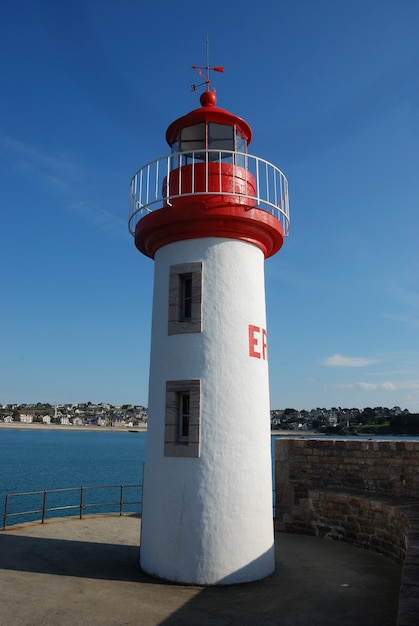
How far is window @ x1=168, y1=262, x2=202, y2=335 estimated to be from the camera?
8508 millimetres

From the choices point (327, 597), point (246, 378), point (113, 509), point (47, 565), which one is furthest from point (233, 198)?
point (113, 509)

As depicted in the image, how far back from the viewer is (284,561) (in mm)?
9219

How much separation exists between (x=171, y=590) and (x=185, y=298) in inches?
174

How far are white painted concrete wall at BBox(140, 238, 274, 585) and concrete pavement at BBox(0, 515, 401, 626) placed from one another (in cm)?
38

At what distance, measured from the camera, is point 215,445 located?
8078 millimetres

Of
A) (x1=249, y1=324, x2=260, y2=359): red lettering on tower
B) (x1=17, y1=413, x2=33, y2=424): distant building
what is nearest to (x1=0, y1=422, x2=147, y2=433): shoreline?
(x1=17, y1=413, x2=33, y2=424): distant building

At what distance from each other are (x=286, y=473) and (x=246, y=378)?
188 inches

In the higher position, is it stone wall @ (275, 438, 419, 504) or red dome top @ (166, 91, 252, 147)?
red dome top @ (166, 91, 252, 147)

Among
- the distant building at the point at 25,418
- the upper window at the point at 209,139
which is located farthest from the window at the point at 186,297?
the distant building at the point at 25,418

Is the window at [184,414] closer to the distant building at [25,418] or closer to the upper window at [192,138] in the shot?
the upper window at [192,138]

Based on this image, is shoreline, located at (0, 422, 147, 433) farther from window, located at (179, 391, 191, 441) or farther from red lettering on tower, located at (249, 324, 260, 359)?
red lettering on tower, located at (249, 324, 260, 359)

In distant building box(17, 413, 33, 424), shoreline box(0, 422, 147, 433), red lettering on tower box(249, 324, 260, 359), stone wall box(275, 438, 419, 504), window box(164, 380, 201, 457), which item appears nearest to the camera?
window box(164, 380, 201, 457)

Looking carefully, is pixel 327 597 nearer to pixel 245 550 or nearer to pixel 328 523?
pixel 245 550

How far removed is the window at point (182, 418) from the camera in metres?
8.10
